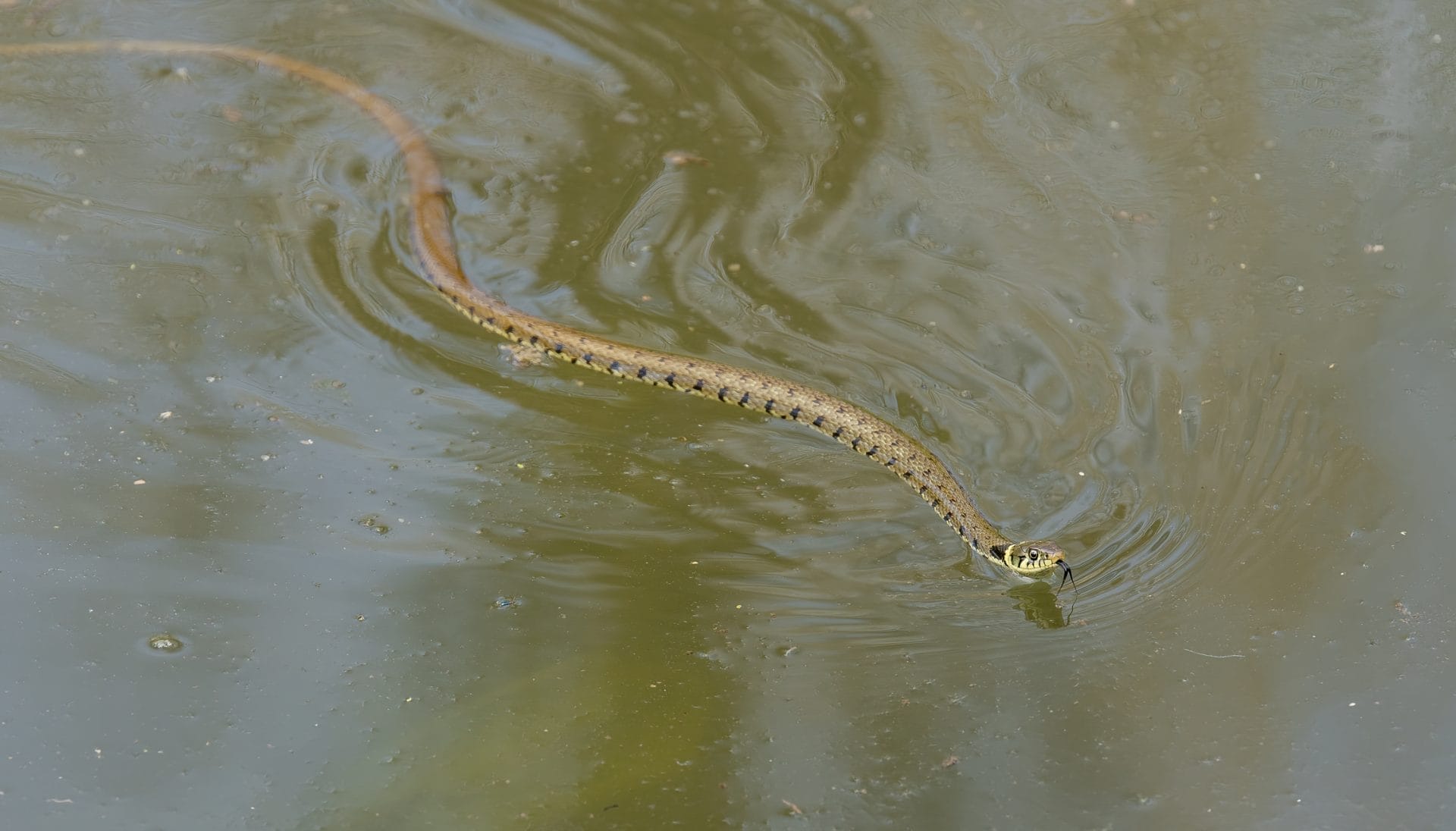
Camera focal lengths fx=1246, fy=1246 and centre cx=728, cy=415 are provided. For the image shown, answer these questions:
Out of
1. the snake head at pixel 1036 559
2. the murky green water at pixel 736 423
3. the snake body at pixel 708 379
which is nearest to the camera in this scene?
the murky green water at pixel 736 423

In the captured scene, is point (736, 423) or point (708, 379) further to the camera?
point (708, 379)

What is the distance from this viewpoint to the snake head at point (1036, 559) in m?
4.90

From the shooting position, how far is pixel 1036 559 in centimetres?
491

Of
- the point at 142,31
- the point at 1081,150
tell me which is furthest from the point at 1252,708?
the point at 142,31

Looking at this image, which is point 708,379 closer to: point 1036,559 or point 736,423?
point 736,423

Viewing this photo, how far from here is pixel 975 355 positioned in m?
6.07

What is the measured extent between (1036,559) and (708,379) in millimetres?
1874

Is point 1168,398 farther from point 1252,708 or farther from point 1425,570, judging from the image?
point 1252,708

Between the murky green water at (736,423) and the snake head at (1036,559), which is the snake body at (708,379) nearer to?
the snake head at (1036,559)

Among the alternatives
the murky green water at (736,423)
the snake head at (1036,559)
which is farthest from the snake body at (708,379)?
the murky green water at (736,423)

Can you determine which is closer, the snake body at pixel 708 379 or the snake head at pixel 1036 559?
the snake head at pixel 1036 559

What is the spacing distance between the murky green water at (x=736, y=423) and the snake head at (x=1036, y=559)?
0.09m

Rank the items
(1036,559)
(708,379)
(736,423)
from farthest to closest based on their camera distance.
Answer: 1. (708,379)
2. (736,423)
3. (1036,559)

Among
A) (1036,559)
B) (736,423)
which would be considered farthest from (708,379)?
(1036,559)
